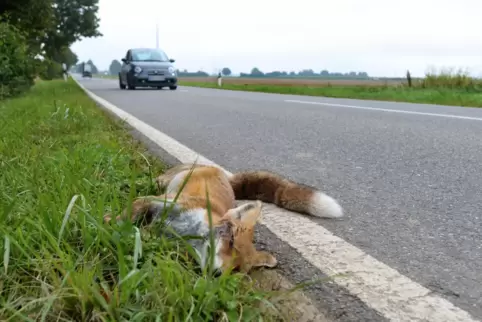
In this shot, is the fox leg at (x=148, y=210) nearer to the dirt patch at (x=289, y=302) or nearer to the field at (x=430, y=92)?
the dirt patch at (x=289, y=302)

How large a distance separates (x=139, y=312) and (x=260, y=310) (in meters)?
0.37

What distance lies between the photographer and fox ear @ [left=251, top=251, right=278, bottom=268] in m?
2.04

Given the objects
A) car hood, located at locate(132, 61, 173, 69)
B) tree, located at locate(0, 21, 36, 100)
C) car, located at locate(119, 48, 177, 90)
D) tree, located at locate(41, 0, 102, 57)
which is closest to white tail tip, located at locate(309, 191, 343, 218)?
tree, located at locate(0, 21, 36, 100)

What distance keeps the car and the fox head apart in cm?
1871

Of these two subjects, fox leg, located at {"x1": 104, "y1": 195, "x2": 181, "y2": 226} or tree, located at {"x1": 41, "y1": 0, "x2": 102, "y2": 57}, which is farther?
tree, located at {"x1": 41, "y1": 0, "x2": 102, "y2": 57}

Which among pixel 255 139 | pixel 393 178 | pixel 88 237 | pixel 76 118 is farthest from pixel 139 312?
pixel 76 118

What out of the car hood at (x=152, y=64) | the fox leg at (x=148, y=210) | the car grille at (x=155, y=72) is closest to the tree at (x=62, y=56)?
the car hood at (x=152, y=64)

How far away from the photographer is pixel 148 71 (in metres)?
20.3

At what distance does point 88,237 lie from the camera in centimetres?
192

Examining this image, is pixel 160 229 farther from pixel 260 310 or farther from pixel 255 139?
pixel 255 139

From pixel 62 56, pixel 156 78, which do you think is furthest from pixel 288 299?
pixel 62 56

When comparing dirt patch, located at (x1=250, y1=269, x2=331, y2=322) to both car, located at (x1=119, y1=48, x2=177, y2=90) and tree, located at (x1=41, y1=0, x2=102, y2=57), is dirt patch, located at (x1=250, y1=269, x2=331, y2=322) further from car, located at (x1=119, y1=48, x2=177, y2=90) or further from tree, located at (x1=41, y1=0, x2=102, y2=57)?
tree, located at (x1=41, y1=0, x2=102, y2=57)

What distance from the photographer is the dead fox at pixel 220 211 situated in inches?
75.3

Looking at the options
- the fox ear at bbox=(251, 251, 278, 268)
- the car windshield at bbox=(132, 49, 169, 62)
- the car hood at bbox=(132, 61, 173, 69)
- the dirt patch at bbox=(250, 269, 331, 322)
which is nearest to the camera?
the dirt patch at bbox=(250, 269, 331, 322)
